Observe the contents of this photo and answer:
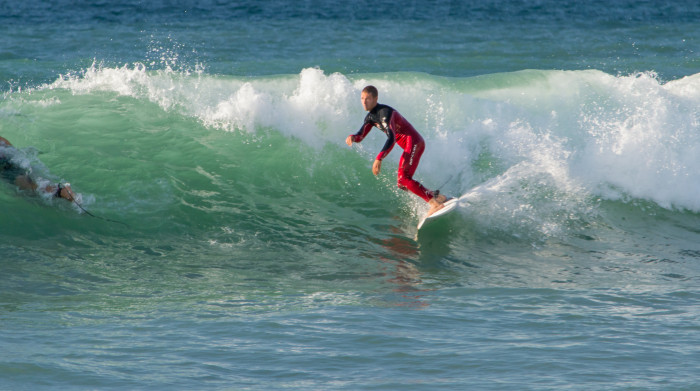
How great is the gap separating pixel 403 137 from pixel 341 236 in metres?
1.40

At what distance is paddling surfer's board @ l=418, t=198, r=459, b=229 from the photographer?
874 cm

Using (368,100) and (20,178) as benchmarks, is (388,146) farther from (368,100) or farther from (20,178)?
(20,178)

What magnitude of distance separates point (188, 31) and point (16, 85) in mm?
7309

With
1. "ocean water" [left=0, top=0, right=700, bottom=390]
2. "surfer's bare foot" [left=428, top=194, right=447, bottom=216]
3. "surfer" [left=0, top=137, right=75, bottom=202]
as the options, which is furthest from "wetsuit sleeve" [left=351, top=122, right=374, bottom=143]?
"surfer" [left=0, top=137, right=75, bottom=202]

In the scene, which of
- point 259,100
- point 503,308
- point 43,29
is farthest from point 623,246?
point 43,29

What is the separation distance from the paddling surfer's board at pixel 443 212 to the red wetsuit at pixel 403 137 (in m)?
0.21

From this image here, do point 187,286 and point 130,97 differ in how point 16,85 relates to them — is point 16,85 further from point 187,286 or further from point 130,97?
point 187,286

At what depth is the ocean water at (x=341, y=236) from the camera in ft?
17.7

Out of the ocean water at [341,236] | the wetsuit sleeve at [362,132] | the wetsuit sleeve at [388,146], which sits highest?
the wetsuit sleeve at [362,132]

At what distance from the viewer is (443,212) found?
879cm

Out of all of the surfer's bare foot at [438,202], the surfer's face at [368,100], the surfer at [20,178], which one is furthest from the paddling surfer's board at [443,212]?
the surfer at [20,178]

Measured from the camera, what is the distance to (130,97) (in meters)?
12.1

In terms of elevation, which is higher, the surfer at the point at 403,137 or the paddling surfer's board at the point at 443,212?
the surfer at the point at 403,137

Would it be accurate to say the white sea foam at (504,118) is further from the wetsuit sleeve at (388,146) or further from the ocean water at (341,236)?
the wetsuit sleeve at (388,146)
